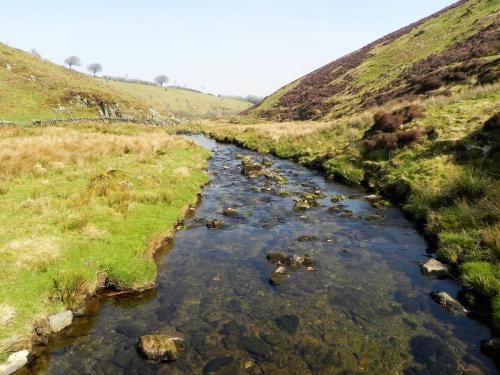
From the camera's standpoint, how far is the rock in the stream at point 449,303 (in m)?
Result: 11.9

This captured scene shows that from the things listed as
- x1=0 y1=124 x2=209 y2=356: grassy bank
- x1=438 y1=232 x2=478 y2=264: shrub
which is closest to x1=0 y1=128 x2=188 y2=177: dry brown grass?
x1=0 y1=124 x2=209 y2=356: grassy bank

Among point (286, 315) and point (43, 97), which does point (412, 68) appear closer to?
point (286, 315)

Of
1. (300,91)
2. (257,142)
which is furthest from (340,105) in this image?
(300,91)

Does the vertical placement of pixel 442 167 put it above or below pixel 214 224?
above

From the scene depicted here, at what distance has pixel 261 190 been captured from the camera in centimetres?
2706

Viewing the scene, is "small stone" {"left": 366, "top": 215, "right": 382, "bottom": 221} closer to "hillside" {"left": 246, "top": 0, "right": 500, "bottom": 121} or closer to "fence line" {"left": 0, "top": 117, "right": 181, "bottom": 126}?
"hillside" {"left": 246, "top": 0, "right": 500, "bottom": 121}

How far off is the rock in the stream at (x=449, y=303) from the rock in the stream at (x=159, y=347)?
863 centimetres

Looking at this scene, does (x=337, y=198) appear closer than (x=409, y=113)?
Yes

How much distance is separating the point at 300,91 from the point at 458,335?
103m

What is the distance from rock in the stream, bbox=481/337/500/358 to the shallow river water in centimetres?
30

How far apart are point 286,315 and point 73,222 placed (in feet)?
31.7

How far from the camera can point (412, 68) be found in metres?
69.4

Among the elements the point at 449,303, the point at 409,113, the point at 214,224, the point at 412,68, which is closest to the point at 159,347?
the point at 449,303

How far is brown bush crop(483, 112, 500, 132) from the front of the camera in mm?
23375
